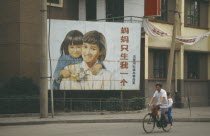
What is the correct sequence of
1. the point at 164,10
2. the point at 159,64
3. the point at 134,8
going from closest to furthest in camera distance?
the point at 134,8 → the point at 164,10 → the point at 159,64

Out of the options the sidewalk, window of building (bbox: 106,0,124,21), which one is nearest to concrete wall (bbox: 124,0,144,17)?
window of building (bbox: 106,0,124,21)

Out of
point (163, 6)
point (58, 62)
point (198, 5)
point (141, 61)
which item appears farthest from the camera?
point (198, 5)

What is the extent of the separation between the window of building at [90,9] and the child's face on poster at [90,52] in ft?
17.0

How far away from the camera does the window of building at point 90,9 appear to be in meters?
30.8

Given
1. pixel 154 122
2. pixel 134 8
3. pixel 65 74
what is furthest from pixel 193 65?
pixel 154 122

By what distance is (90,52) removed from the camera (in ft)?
85.3

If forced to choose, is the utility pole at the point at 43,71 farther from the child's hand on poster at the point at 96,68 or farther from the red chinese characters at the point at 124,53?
the red chinese characters at the point at 124,53

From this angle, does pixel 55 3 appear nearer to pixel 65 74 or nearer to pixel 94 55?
pixel 94 55

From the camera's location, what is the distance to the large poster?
25.6m

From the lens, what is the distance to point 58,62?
25.5 meters

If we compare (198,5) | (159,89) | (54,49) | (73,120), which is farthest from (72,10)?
(159,89)

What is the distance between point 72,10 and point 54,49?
6060 millimetres

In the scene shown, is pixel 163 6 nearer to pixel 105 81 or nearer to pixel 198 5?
pixel 198 5

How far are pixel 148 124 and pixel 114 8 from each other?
1477 centimetres
